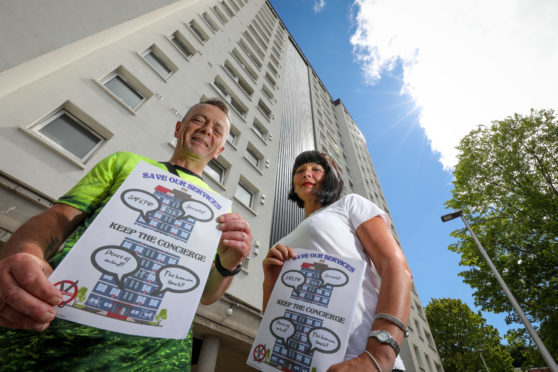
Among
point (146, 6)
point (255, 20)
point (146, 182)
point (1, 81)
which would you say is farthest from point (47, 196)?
point (255, 20)

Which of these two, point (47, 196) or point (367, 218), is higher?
point (47, 196)

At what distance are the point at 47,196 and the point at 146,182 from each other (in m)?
4.09

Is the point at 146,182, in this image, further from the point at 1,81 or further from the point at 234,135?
the point at 234,135

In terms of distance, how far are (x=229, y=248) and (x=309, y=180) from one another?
1044 millimetres

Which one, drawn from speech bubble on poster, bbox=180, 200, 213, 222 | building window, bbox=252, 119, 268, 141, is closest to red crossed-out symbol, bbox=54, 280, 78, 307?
speech bubble on poster, bbox=180, 200, 213, 222

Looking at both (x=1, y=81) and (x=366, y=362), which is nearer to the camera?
(x=366, y=362)

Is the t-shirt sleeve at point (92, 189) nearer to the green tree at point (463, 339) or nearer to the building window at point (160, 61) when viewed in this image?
the building window at point (160, 61)

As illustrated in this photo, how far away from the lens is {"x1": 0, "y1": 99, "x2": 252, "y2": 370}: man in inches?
26.6

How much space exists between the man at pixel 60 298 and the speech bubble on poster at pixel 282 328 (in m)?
0.37

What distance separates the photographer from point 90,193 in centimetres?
126

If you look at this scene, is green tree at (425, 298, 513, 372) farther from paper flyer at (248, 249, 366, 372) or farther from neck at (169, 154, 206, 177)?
neck at (169, 154, 206, 177)

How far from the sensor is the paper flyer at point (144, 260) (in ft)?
2.59

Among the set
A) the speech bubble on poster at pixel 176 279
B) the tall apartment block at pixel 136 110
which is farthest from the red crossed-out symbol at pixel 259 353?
the tall apartment block at pixel 136 110

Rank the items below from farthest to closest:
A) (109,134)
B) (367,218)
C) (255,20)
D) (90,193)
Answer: (255,20), (109,134), (367,218), (90,193)
